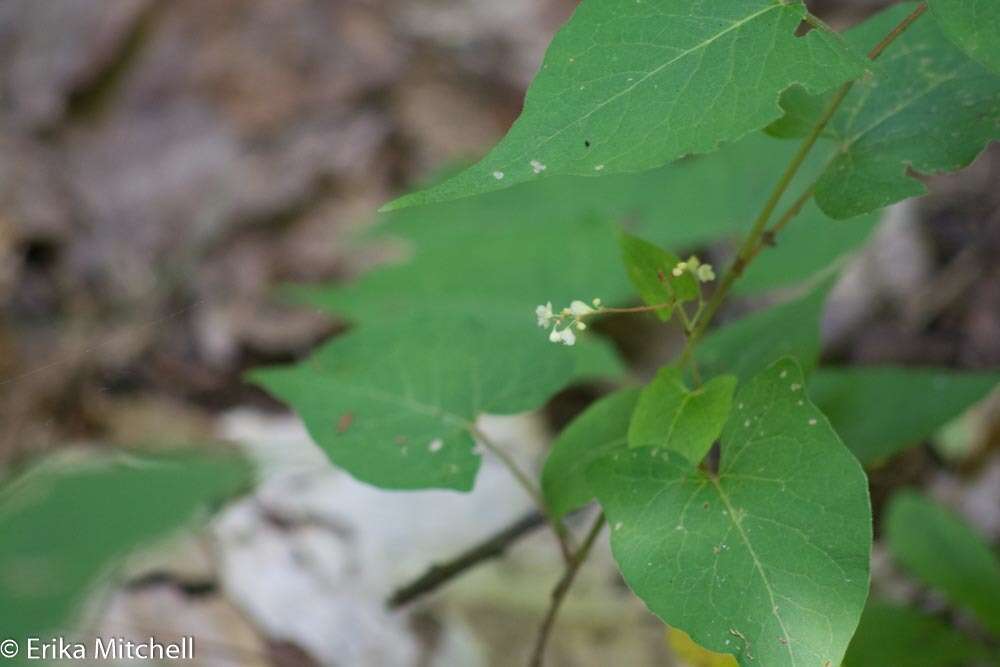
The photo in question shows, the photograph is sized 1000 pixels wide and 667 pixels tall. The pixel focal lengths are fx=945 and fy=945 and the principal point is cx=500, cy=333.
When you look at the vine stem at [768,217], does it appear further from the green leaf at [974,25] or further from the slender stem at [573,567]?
the green leaf at [974,25]

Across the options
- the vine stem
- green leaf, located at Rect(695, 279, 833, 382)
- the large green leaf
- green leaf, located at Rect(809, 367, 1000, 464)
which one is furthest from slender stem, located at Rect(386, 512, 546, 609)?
the large green leaf

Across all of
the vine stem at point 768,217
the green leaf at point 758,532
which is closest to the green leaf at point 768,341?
the vine stem at point 768,217

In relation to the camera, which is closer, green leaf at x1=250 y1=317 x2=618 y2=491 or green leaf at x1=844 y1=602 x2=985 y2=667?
green leaf at x1=250 y1=317 x2=618 y2=491

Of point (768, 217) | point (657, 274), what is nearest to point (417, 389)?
point (657, 274)

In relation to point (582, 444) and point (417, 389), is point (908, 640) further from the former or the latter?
point (417, 389)

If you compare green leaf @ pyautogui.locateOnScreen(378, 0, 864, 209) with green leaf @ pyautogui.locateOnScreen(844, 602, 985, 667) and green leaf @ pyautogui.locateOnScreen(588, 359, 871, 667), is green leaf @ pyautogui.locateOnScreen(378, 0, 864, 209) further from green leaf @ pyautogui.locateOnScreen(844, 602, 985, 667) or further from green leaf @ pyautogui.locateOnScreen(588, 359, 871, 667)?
green leaf @ pyautogui.locateOnScreen(844, 602, 985, 667)
